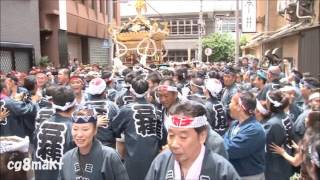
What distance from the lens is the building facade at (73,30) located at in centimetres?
2121

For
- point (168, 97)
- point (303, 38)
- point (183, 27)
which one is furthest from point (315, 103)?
point (183, 27)

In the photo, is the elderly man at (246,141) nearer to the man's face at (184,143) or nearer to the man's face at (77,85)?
the man's face at (184,143)

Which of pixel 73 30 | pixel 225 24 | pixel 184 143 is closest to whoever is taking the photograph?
pixel 184 143

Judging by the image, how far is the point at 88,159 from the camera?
3.78 metres

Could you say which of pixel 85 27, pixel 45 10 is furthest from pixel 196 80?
pixel 85 27

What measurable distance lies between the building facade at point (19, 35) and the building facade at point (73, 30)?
184 centimetres

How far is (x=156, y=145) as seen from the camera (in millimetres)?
5688

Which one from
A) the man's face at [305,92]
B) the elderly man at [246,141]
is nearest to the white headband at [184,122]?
the elderly man at [246,141]

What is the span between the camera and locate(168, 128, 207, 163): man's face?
2977 mm

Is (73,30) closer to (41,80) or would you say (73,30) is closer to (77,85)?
(41,80)

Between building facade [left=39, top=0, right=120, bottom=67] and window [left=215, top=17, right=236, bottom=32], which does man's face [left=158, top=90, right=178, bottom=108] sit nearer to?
building facade [left=39, top=0, right=120, bottom=67]

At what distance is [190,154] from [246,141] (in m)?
1.53

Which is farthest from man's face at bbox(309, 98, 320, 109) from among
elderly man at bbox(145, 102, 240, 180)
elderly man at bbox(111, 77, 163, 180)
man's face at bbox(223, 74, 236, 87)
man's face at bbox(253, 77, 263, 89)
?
man's face at bbox(253, 77, 263, 89)

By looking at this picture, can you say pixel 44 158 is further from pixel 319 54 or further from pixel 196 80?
pixel 319 54
